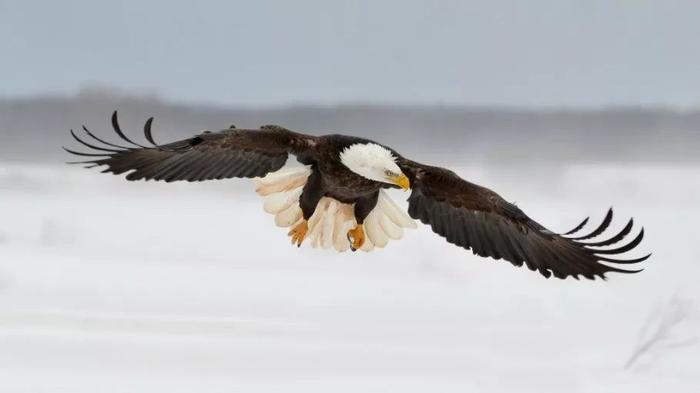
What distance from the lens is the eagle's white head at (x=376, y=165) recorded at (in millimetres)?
2574

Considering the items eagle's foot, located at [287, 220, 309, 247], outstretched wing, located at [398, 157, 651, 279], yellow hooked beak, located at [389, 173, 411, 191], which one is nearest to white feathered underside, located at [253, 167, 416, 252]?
eagle's foot, located at [287, 220, 309, 247]

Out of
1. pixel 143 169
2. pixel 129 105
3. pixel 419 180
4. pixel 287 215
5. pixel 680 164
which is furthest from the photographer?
pixel 680 164

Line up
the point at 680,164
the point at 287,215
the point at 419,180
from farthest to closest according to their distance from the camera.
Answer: the point at 680,164 < the point at 287,215 < the point at 419,180

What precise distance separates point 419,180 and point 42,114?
2433mm

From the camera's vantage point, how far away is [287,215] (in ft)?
9.93

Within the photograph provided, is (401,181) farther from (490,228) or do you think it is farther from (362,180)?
(490,228)

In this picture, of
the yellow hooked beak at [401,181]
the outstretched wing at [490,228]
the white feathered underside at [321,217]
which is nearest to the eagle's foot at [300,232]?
the white feathered underside at [321,217]

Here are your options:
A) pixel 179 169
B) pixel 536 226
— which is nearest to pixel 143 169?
pixel 179 169

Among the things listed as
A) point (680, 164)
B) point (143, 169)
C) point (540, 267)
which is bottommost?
point (540, 267)

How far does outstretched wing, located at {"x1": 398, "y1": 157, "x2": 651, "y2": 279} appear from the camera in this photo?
103 inches

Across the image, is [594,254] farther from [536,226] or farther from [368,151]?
[368,151]

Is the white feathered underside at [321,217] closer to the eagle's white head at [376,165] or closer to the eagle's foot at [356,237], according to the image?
the eagle's foot at [356,237]

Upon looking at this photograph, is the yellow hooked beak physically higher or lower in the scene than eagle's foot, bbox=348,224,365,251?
higher

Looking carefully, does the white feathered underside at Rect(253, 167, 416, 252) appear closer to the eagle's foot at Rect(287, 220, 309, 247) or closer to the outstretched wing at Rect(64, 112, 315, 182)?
the eagle's foot at Rect(287, 220, 309, 247)
